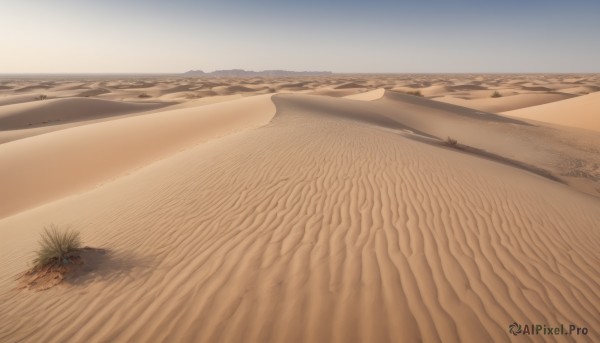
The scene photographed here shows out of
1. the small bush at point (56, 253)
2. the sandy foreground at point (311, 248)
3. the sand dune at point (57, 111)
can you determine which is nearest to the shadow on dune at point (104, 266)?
the sandy foreground at point (311, 248)

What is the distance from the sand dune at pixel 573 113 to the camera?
1855 centimetres

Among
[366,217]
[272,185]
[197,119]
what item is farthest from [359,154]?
[197,119]

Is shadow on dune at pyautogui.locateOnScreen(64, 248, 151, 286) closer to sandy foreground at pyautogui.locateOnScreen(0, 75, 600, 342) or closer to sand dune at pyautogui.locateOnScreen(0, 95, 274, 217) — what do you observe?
sandy foreground at pyautogui.locateOnScreen(0, 75, 600, 342)

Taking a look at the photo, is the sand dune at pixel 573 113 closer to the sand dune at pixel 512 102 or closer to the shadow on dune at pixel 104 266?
the sand dune at pixel 512 102

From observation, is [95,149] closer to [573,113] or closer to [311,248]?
[311,248]

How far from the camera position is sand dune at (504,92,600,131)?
18547 mm

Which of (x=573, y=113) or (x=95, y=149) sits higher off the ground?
(x=95, y=149)

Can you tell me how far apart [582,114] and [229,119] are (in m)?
20.9

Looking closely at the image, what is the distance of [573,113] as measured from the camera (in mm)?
20391

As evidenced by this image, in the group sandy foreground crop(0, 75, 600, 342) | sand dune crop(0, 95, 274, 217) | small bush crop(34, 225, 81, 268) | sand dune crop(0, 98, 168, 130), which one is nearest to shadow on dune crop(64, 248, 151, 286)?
sandy foreground crop(0, 75, 600, 342)

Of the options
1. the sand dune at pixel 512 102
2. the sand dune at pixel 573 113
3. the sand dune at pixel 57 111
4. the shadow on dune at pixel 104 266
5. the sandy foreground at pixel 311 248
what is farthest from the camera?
the sand dune at pixel 512 102

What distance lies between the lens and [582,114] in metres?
19.7

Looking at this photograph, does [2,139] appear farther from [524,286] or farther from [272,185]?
[524,286]

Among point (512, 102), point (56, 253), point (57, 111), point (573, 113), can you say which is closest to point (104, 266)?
point (56, 253)
